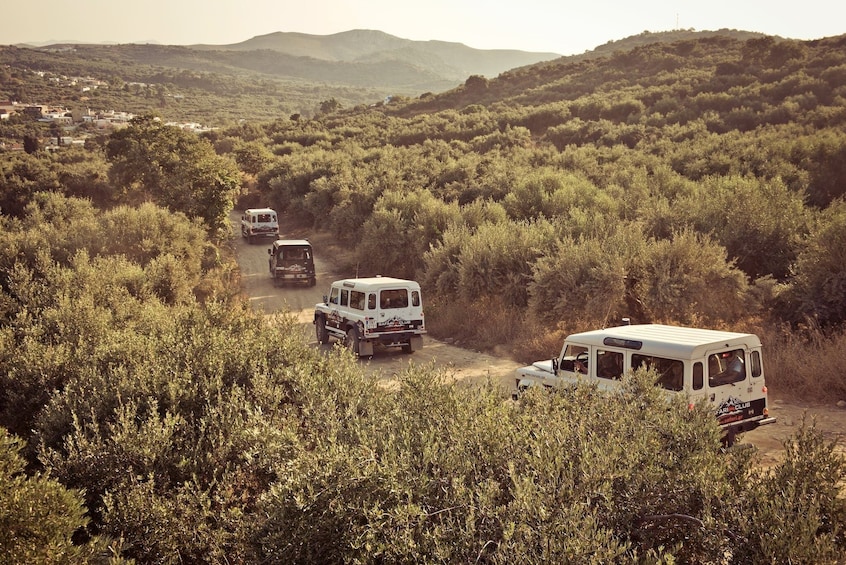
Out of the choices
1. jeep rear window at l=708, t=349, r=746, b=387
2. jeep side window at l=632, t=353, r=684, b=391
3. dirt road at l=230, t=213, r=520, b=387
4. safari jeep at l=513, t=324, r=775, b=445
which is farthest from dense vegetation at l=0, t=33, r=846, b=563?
jeep side window at l=632, t=353, r=684, b=391

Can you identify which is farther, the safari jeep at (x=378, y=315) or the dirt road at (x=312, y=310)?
the safari jeep at (x=378, y=315)

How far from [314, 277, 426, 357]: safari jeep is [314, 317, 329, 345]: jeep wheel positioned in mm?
778

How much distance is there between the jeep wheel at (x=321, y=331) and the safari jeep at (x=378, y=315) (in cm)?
78

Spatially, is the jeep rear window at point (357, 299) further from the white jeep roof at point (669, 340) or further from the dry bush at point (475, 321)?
the white jeep roof at point (669, 340)

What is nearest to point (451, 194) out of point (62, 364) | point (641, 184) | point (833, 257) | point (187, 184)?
point (641, 184)

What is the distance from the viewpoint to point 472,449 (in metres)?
6.32

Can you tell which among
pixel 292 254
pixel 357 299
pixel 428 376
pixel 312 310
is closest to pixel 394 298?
pixel 357 299

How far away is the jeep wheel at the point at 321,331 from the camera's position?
20.1m

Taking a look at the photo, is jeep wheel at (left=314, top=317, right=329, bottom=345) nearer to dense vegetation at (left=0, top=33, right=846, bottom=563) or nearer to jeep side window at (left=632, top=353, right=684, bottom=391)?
dense vegetation at (left=0, top=33, right=846, bottom=563)

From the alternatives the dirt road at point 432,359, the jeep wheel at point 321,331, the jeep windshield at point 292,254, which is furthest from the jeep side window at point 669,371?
the jeep windshield at point 292,254

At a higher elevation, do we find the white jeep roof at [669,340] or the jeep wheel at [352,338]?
the white jeep roof at [669,340]

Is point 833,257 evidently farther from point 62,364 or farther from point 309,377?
point 62,364

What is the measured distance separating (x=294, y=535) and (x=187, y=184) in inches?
1134

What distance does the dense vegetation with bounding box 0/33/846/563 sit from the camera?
5.57 metres
